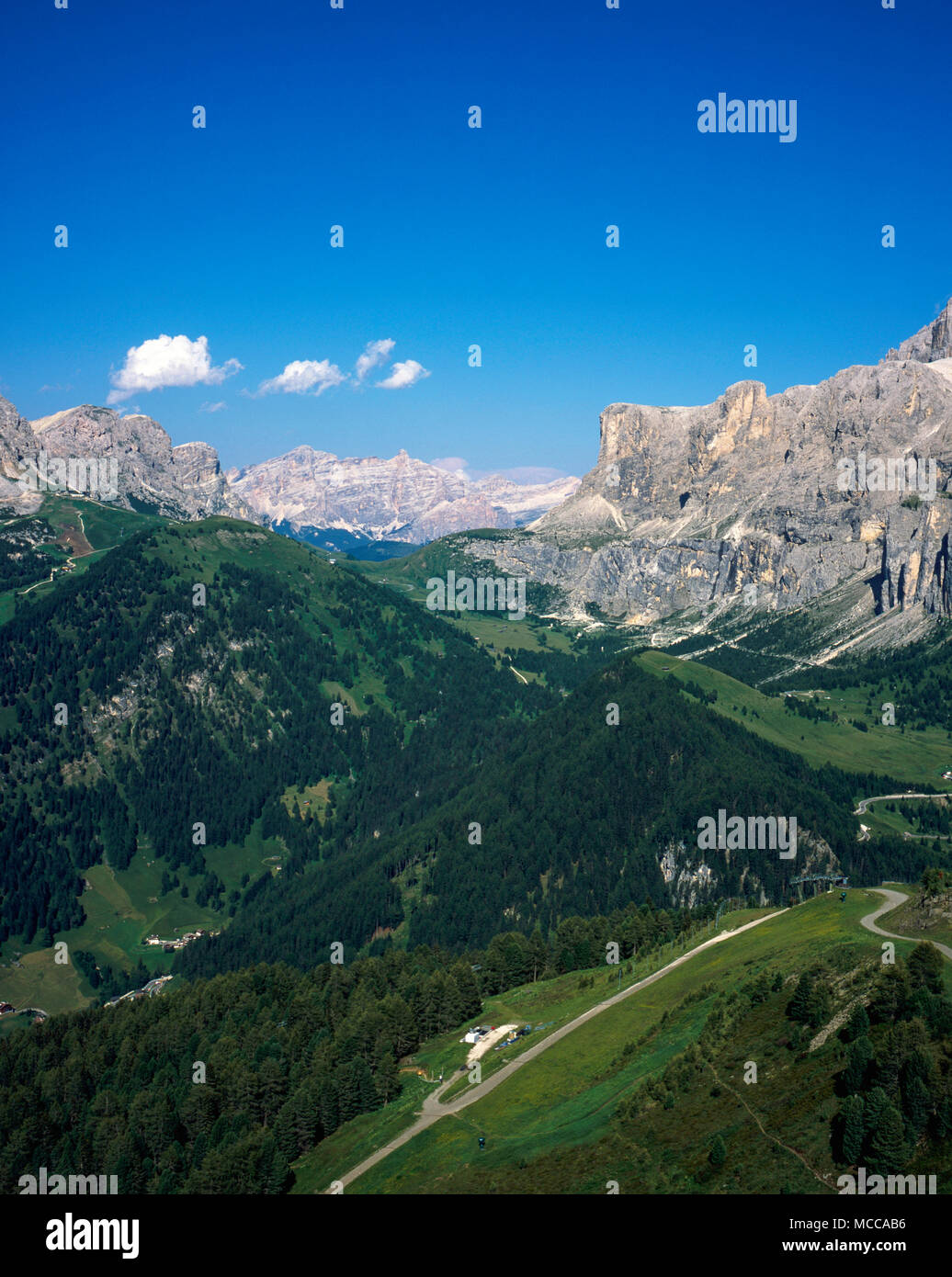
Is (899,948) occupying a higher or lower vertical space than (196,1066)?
higher

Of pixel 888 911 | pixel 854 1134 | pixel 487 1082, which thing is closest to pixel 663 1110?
pixel 854 1134

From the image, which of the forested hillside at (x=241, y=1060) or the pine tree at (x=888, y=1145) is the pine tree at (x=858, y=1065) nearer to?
the pine tree at (x=888, y=1145)

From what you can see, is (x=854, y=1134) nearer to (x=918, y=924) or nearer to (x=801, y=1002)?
(x=801, y=1002)

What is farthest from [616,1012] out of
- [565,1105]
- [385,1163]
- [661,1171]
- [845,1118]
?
[845,1118]

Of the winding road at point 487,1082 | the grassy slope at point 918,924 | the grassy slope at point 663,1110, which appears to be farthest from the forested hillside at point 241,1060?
the grassy slope at point 918,924

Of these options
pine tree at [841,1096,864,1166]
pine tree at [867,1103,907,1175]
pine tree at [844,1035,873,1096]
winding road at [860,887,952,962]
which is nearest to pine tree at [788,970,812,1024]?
winding road at [860,887,952,962]
